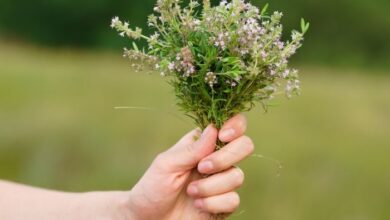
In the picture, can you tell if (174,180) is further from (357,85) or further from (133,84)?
(357,85)

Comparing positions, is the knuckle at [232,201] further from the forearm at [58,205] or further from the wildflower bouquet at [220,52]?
the forearm at [58,205]

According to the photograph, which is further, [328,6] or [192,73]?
[328,6]

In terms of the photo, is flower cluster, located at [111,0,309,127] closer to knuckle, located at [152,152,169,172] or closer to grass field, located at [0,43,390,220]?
knuckle, located at [152,152,169,172]

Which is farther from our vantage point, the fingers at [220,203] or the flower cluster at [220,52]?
the fingers at [220,203]

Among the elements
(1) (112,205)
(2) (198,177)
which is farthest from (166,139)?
(2) (198,177)

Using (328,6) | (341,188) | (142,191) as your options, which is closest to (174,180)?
(142,191)

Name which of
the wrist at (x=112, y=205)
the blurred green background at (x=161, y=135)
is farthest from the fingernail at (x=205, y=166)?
the blurred green background at (x=161, y=135)
